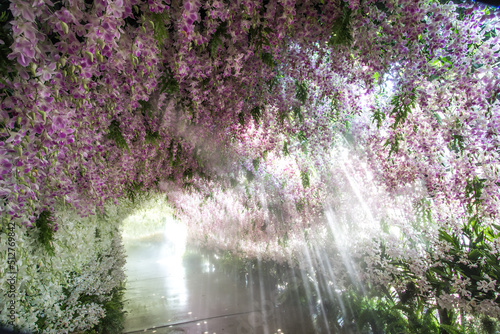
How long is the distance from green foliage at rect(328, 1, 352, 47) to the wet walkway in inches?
213

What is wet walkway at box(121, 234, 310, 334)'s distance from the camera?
5992 millimetres

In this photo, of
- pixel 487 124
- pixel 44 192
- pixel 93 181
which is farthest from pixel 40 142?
pixel 487 124

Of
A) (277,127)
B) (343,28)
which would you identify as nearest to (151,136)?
(277,127)

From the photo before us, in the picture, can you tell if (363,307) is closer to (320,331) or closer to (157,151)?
(320,331)

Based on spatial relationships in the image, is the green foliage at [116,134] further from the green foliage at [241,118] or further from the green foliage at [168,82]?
the green foliage at [241,118]

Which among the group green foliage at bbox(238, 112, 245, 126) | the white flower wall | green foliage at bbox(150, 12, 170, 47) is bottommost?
the white flower wall

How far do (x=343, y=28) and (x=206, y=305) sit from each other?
7.53 m

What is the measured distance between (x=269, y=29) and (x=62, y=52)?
1214 millimetres

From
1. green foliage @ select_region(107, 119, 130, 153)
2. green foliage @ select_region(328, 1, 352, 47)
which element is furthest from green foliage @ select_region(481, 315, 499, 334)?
green foliage @ select_region(107, 119, 130, 153)

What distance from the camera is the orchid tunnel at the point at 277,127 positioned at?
1284 millimetres

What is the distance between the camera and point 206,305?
7605 mm

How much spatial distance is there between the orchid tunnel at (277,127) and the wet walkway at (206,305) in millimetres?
1023

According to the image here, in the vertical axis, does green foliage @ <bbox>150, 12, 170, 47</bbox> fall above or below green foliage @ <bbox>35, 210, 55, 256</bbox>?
above

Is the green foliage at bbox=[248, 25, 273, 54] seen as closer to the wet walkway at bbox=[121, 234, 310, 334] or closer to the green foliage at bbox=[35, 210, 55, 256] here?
the green foliage at bbox=[35, 210, 55, 256]
